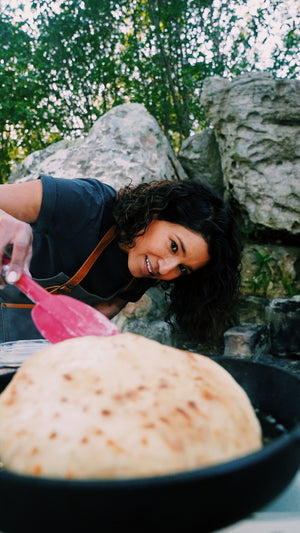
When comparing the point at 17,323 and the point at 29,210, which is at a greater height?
the point at 29,210

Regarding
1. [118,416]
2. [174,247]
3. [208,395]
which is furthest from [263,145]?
[118,416]

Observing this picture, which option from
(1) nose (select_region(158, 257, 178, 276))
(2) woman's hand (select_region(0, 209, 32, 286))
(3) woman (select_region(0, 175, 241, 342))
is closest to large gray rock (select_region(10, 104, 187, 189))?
(3) woman (select_region(0, 175, 241, 342))

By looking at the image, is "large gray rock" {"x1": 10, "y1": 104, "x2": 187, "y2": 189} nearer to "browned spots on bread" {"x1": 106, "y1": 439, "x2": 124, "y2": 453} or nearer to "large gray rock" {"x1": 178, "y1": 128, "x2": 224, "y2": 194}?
"large gray rock" {"x1": 178, "y1": 128, "x2": 224, "y2": 194}

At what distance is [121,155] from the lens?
3.86 metres

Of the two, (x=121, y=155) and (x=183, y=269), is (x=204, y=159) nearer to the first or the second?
(x=121, y=155)

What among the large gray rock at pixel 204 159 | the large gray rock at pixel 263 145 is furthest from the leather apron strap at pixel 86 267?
the large gray rock at pixel 204 159

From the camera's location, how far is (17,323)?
94.3 inches

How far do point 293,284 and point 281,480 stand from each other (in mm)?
3698

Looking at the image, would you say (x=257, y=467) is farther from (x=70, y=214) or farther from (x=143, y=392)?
(x=70, y=214)

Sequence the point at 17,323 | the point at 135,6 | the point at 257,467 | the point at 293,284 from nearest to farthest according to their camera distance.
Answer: the point at 257,467, the point at 17,323, the point at 293,284, the point at 135,6

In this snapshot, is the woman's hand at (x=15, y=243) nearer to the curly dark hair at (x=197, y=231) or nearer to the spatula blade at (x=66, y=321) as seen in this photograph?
the spatula blade at (x=66, y=321)

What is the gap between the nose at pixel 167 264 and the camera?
1.94 metres

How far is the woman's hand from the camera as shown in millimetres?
1050

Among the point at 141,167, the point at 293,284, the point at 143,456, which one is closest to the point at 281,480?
A: the point at 143,456
